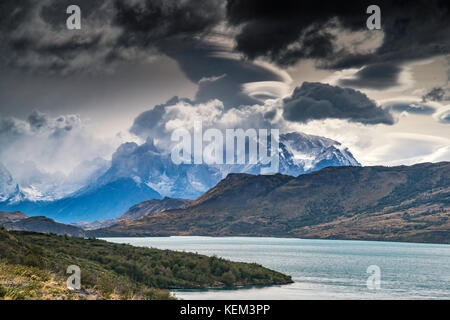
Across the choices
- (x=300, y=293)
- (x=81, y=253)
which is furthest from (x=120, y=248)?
(x=300, y=293)

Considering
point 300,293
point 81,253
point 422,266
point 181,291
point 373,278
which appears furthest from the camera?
point 422,266

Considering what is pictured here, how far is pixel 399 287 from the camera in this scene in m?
107

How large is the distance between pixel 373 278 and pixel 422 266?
49.5 m

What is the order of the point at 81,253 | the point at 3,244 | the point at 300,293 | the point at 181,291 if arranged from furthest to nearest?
the point at 81,253 → the point at 181,291 → the point at 300,293 → the point at 3,244

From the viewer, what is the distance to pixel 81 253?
106 meters

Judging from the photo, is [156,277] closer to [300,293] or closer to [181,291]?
[181,291]

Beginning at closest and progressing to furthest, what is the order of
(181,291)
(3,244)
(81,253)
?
1. (3,244)
2. (181,291)
3. (81,253)
